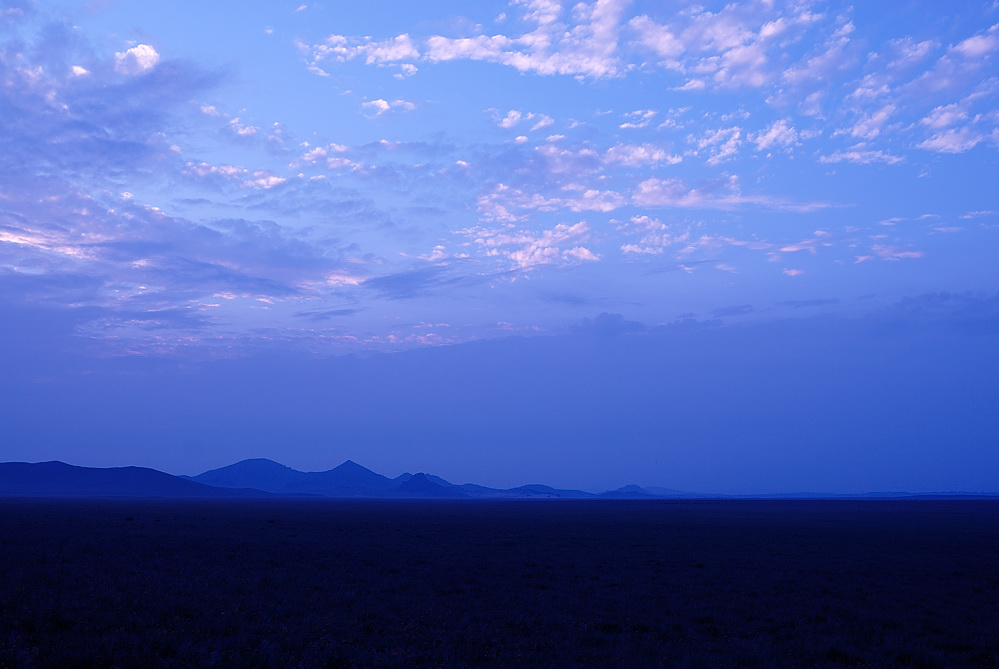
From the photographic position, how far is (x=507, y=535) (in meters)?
37.1

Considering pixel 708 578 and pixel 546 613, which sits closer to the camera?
pixel 546 613

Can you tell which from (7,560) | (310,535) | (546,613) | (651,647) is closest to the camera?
(651,647)

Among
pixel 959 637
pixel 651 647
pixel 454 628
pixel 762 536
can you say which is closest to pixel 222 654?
pixel 454 628

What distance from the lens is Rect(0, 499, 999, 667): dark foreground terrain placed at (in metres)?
11.5

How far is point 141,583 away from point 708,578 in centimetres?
1459

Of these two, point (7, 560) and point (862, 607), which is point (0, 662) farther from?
point (862, 607)

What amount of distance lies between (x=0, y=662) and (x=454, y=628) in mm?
6994

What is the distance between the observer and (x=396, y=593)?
17609 millimetres

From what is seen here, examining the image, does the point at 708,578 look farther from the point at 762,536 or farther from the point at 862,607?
the point at 762,536

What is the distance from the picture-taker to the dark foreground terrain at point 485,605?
1153 centimetres

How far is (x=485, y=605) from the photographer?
16234mm

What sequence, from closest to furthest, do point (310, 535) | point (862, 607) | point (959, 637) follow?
point (959, 637) < point (862, 607) < point (310, 535)

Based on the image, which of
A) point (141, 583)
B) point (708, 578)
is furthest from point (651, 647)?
point (141, 583)

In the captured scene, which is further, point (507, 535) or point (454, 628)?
point (507, 535)
